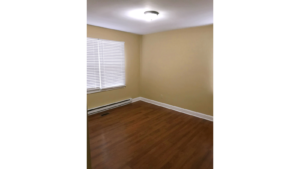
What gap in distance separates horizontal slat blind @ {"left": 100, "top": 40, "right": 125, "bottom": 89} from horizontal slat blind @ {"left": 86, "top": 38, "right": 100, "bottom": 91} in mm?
140

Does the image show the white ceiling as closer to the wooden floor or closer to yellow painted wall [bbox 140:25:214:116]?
yellow painted wall [bbox 140:25:214:116]

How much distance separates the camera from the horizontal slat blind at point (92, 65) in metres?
3.54

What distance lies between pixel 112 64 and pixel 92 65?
1.98 feet

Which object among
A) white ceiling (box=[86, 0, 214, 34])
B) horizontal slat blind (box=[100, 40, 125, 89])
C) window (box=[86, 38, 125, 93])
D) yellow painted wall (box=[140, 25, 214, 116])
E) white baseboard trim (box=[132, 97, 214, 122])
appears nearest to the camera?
white ceiling (box=[86, 0, 214, 34])

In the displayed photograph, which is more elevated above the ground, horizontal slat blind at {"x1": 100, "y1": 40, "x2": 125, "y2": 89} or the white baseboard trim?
horizontal slat blind at {"x1": 100, "y1": 40, "x2": 125, "y2": 89}

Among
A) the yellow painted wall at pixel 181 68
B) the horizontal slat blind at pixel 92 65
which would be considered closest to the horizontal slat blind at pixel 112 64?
the horizontal slat blind at pixel 92 65

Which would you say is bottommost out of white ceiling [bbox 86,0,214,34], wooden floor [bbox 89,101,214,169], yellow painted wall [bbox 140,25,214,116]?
wooden floor [bbox 89,101,214,169]

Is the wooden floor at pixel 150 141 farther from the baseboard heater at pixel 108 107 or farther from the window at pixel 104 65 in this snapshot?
Result: the window at pixel 104 65

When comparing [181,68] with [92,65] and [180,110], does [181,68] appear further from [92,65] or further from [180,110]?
[92,65]

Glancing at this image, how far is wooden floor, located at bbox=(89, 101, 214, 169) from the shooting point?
199 cm

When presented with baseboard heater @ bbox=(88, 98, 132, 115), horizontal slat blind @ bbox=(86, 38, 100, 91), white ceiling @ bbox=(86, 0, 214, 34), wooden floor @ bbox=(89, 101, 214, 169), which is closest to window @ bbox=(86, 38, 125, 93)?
horizontal slat blind @ bbox=(86, 38, 100, 91)
